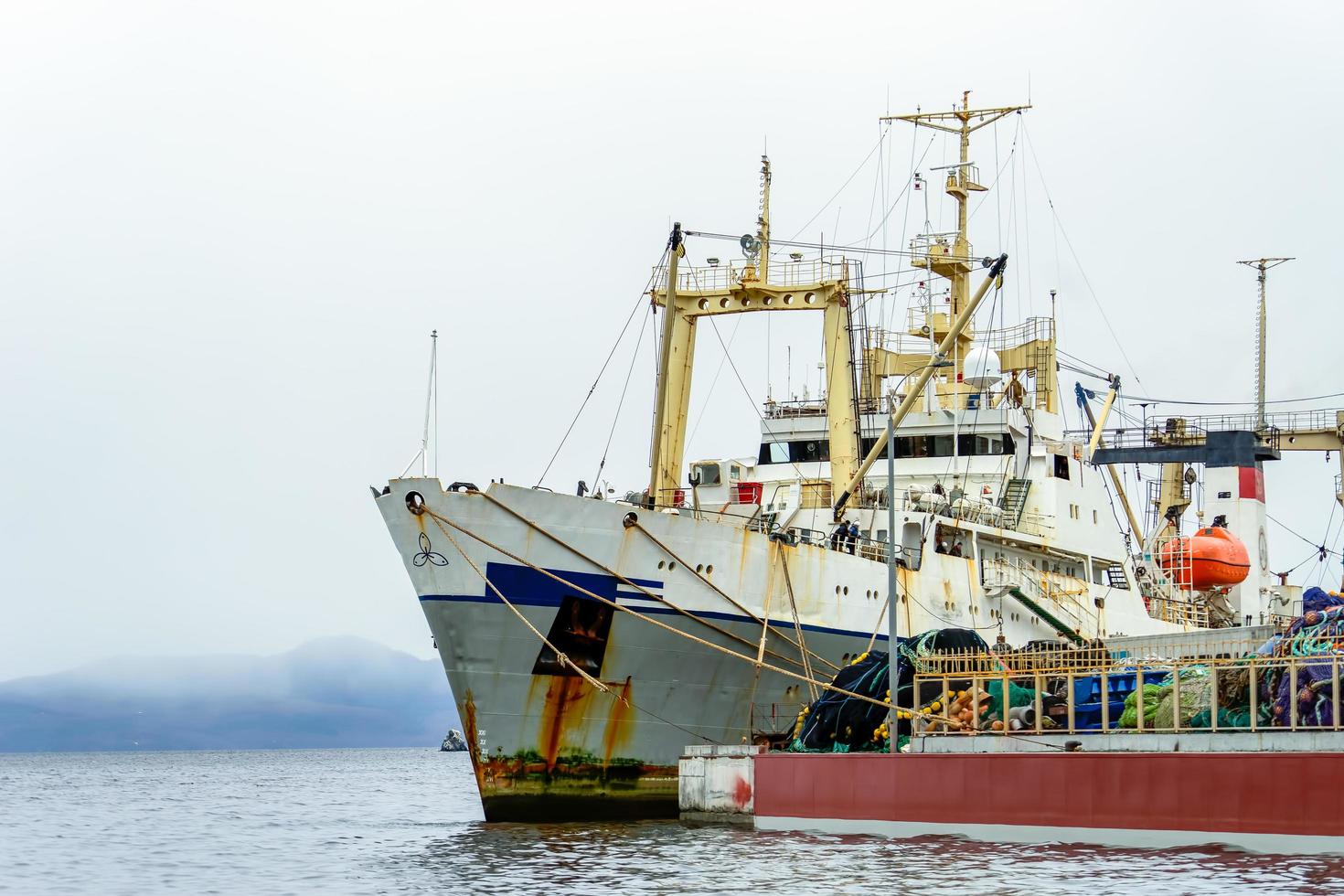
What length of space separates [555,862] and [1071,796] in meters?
7.78

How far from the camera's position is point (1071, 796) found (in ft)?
85.4

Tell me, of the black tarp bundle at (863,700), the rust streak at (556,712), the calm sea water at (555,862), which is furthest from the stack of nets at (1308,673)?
the rust streak at (556,712)

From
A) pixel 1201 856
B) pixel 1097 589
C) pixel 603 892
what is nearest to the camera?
pixel 603 892

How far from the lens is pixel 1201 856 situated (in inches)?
919

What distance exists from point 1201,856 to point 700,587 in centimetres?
1198

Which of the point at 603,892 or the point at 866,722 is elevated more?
the point at 866,722

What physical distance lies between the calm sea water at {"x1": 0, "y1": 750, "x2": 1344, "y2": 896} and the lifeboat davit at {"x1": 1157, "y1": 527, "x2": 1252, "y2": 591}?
74.2 ft

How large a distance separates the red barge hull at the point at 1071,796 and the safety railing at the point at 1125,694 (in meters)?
1.10

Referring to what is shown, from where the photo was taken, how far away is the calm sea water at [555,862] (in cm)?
2166

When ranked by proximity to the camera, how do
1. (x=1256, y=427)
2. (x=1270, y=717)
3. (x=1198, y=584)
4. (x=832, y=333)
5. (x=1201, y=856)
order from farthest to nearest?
(x=1256, y=427) < (x=1198, y=584) < (x=832, y=333) < (x=1270, y=717) < (x=1201, y=856)

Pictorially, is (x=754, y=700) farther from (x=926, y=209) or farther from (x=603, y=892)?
(x=926, y=209)

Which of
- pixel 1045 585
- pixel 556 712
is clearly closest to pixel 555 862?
pixel 556 712

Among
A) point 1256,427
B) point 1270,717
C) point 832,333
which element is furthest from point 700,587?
point 1256,427

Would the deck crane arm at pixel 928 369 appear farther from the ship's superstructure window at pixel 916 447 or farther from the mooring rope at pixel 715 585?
the ship's superstructure window at pixel 916 447
